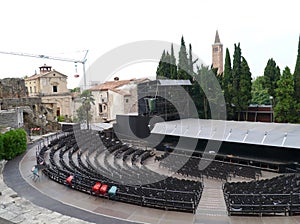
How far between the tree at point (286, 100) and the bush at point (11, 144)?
29304mm

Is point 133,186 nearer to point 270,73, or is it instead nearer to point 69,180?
point 69,180

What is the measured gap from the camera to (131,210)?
1226 cm

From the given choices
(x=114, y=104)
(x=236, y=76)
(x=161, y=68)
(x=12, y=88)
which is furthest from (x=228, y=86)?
(x=12, y=88)

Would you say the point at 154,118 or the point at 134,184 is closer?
the point at 134,184

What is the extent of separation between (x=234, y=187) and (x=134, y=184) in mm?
5352

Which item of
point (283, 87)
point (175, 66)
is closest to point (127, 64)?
point (175, 66)

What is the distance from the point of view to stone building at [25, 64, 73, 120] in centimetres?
5341

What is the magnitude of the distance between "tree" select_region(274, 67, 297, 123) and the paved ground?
20408mm

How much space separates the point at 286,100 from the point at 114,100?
27.8 meters

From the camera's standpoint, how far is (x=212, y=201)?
13.5 metres

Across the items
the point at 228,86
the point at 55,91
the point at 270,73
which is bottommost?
the point at 228,86

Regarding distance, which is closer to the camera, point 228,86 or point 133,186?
point 133,186

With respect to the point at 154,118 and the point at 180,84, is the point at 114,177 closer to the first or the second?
the point at 154,118

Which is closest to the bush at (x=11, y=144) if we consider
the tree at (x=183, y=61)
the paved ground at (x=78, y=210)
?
the paved ground at (x=78, y=210)
